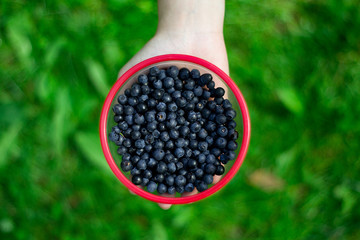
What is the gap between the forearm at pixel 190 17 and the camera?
197 cm

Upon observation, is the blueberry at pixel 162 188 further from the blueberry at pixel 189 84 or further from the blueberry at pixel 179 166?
the blueberry at pixel 189 84

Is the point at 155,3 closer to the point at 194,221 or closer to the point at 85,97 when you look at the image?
the point at 85,97

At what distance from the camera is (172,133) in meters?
1.63

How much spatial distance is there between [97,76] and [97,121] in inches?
13.7

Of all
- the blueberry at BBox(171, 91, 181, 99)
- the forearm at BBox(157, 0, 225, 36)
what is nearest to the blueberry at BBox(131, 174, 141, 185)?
the blueberry at BBox(171, 91, 181, 99)

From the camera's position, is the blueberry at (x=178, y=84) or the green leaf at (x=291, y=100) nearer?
the blueberry at (x=178, y=84)

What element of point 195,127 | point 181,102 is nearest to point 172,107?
point 181,102

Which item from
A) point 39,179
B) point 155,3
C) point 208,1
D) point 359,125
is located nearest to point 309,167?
point 359,125

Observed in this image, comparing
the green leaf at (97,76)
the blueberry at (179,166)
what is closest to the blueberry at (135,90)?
the blueberry at (179,166)

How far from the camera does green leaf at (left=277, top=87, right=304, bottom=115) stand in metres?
2.42

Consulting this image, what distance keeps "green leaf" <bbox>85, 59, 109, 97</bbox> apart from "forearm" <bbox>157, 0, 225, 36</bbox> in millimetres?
584

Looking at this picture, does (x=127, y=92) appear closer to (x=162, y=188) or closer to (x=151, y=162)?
(x=151, y=162)

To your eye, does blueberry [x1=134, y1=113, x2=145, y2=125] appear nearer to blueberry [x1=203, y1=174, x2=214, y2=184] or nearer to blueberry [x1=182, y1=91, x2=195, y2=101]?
blueberry [x1=182, y1=91, x2=195, y2=101]

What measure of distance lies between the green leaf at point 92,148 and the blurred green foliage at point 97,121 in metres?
0.02
